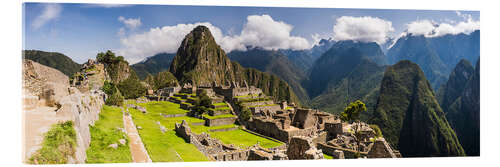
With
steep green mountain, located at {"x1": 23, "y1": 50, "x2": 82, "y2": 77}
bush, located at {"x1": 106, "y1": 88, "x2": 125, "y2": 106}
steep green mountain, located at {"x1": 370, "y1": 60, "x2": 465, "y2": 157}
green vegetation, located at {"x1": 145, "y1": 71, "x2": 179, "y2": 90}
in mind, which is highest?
steep green mountain, located at {"x1": 23, "y1": 50, "x2": 82, "y2": 77}

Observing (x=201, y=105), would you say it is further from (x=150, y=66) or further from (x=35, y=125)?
(x=150, y=66)

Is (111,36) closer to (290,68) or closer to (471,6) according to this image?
(471,6)

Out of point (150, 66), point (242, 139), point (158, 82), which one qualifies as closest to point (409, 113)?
point (242, 139)

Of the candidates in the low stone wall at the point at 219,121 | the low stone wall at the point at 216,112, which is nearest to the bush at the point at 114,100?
the low stone wall at the point at 219,121

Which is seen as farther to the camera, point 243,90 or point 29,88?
point 243,90

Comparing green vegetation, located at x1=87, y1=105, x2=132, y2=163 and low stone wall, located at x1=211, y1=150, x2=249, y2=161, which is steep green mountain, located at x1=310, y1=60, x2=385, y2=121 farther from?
green vegetation, located at x1=87, y1=105, x2=132, y2=163

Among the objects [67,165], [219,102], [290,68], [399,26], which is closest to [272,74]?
[290,68]

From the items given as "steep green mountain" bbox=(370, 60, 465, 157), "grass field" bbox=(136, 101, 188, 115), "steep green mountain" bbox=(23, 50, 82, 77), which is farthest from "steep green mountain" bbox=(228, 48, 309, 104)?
"steep green mountain" bbox=(23, 50, 82, 77)
